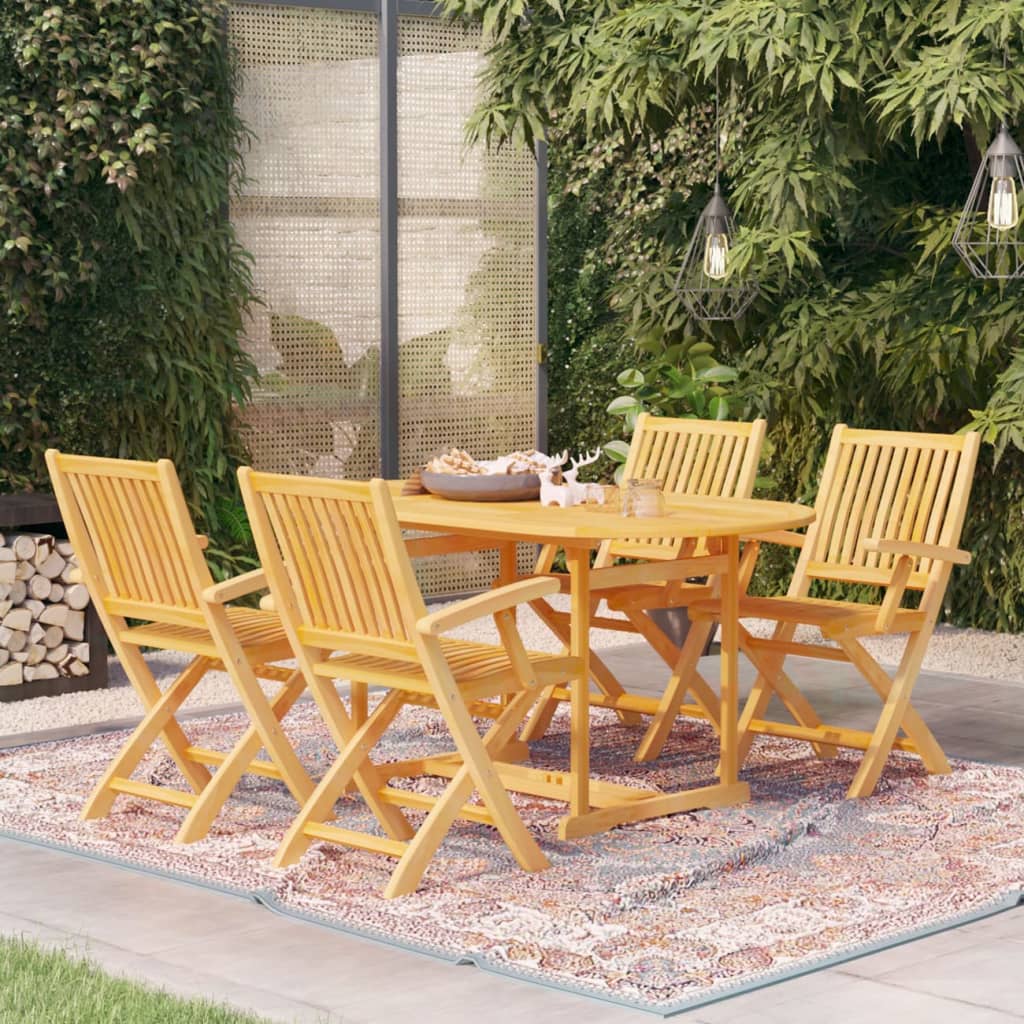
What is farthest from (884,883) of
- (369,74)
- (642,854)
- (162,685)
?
(369,74)

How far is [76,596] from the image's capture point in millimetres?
7152

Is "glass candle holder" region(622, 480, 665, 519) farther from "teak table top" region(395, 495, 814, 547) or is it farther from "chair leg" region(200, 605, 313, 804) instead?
"chair leg" region(200, 605, 313, 804)

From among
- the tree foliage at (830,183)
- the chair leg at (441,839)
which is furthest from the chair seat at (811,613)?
the tree foliage at (830,183)

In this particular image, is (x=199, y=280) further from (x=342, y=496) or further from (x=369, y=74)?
(x=342, y=496)

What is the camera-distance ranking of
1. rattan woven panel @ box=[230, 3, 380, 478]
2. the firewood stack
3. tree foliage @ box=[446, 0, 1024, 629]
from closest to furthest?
1. tree foliage @ box=[446, 0, 1024, 629]
2. the firewood stack
3. rattan woven panel @ box=[230, 3, 380, 478]

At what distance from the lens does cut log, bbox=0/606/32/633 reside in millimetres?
7059

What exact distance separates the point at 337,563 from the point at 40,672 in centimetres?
281

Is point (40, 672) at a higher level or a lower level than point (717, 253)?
lower

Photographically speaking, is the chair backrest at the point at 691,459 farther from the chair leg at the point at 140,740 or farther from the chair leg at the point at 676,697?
the chair leg at the point at 140,740

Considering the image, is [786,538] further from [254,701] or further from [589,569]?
[254,701]

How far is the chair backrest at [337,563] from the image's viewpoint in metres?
4.47

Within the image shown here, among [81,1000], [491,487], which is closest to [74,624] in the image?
[491,487]

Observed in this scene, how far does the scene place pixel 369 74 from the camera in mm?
9070

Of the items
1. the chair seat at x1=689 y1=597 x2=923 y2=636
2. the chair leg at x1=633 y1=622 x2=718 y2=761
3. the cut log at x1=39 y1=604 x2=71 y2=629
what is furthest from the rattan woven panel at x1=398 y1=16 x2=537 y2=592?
the chair seat at x1=689 y1=597 x2=923 y2=636
